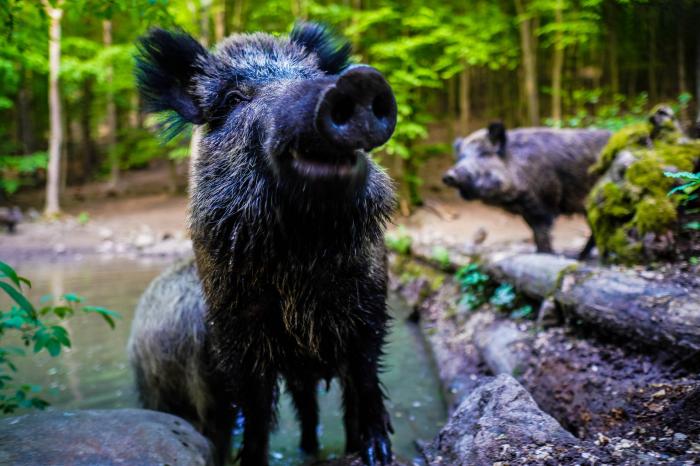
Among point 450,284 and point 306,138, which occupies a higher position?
point 306,138

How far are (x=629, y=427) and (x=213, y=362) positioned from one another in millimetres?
2105

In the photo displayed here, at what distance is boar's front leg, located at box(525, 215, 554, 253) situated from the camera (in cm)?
577

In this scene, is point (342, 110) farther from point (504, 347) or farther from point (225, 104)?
point (504, 347)

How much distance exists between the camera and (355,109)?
144cm

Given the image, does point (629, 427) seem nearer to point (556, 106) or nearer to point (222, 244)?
point (222, 244)

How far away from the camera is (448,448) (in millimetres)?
2258

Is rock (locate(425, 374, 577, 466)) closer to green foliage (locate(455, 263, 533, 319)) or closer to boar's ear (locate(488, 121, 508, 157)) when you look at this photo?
green foliage (locate(455, 263, 533, 319))

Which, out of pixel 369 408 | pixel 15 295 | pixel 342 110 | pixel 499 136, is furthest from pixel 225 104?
pixel 499 136

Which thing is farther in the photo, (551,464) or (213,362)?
(213,362)

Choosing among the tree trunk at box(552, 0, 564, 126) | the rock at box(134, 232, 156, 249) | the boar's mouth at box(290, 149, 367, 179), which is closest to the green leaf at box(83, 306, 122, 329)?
the boar's mouth at box(290, 149, 367, 179)

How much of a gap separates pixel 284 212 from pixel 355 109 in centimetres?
56

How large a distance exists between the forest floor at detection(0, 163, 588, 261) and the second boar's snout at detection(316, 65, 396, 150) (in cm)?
734

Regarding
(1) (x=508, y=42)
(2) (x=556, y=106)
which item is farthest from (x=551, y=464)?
(1) (x=508, y=42)

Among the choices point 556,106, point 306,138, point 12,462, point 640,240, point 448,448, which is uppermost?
point 556,106
